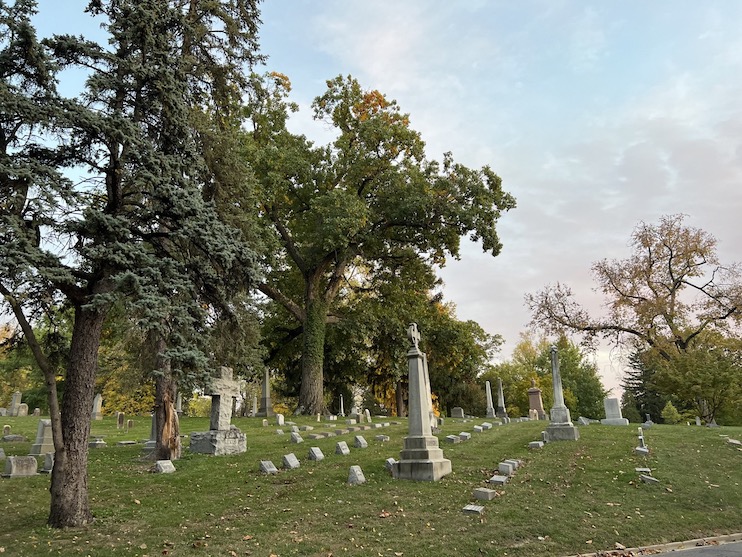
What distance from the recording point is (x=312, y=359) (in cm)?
2380

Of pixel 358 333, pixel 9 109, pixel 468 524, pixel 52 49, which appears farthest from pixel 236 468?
pixel 358 333

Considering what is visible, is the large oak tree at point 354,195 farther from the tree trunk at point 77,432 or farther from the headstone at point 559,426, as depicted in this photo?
the tree trunk at point 77,432

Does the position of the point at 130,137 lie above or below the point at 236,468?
above

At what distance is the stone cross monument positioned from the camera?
9703 millimetres

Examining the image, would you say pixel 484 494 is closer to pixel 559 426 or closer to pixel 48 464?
pixel 559 426

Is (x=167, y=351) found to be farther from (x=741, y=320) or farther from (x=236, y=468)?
(x=741, y=320)

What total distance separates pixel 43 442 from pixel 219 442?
460 cm

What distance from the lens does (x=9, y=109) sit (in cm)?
625

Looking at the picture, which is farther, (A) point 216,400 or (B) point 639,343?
(B) point 639,343

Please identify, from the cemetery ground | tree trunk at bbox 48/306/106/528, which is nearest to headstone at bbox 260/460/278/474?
the cemetery ground

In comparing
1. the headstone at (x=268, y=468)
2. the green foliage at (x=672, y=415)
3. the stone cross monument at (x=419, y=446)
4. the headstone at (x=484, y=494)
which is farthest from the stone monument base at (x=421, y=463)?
the green foliage at (x=672, y=415)

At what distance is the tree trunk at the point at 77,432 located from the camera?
22.9ft

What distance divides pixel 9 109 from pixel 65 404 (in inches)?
170

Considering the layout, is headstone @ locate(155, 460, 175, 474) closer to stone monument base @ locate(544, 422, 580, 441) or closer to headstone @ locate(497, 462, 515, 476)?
headstone @ locate(497, 462, 515, 476)
